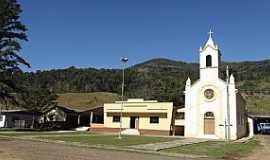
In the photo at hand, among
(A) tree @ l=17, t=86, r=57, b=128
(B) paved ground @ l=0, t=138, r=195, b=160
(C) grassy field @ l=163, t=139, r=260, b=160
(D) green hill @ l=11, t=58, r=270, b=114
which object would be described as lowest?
(C) grassy field @ l=163, t=139, r=260, b=160

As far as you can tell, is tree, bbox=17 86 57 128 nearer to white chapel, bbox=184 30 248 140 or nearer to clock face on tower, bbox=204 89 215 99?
white chapel, bbox=184 30 248 140

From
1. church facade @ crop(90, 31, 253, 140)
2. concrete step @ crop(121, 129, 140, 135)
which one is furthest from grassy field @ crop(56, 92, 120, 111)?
church facade @ crop(90, 31, 253, 140)

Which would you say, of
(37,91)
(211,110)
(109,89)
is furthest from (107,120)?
(109,89)

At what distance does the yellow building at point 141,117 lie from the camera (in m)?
48.2

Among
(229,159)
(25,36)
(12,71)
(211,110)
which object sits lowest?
(229,159)

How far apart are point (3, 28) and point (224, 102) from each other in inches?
1102

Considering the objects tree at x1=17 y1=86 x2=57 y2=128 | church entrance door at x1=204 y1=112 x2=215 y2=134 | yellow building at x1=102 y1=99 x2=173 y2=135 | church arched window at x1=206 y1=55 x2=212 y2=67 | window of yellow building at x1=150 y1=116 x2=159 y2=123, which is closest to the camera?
church entrance door at x1=204 y1=112 x2=215 y2=134

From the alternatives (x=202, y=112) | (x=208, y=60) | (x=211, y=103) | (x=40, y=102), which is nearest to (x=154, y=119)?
(x=202, y=112)

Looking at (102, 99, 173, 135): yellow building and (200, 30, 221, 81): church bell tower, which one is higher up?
(200, 30, 221, 81): church bell tower

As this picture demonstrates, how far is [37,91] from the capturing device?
56500 mm

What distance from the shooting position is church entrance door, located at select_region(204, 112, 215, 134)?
44.7 meters

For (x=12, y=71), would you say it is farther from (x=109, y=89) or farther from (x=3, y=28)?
(x=109, y=89)

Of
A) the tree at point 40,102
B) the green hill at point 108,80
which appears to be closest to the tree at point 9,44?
the tree at point 40,102

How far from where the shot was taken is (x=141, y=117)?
50156 millimetres
